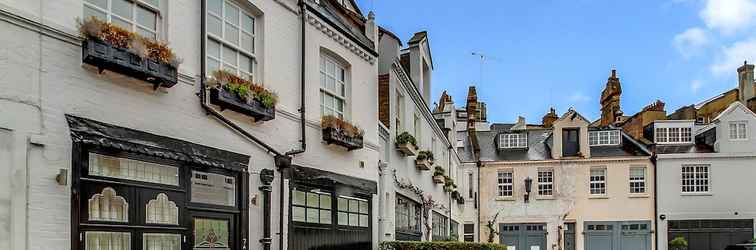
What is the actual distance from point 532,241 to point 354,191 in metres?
25.6

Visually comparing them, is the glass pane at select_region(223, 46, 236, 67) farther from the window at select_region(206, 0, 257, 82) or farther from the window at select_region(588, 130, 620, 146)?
the window at select_region(588, 130, 620, 146)

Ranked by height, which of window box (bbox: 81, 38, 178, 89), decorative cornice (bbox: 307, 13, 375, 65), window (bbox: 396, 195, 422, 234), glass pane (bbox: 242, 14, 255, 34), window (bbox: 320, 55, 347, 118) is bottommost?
window (bbox: 396, 195, 422, 234)

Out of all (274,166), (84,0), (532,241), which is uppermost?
(84,0)

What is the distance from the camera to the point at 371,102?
1524 cm

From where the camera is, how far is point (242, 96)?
10359 millimetres

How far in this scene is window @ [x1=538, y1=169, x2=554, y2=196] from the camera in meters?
38.2

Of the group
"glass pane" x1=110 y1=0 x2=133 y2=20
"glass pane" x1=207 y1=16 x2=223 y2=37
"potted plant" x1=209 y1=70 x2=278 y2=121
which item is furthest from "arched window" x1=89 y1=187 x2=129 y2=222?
"glass pane" x1=207 y1=16 x2=223 y2=37

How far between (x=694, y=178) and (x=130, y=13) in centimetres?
3253

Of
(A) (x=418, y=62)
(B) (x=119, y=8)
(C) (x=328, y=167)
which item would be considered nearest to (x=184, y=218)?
(B) (x=119, y=8)

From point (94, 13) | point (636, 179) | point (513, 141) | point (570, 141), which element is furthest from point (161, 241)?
point (513, 141)

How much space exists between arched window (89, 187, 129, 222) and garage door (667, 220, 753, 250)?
32.4 m

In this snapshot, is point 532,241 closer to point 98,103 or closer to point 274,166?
point 274,166

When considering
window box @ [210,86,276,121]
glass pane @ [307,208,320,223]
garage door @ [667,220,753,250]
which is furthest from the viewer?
garage door @ [667,220,753,250]

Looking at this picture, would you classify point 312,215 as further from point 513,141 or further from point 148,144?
point 513,141
